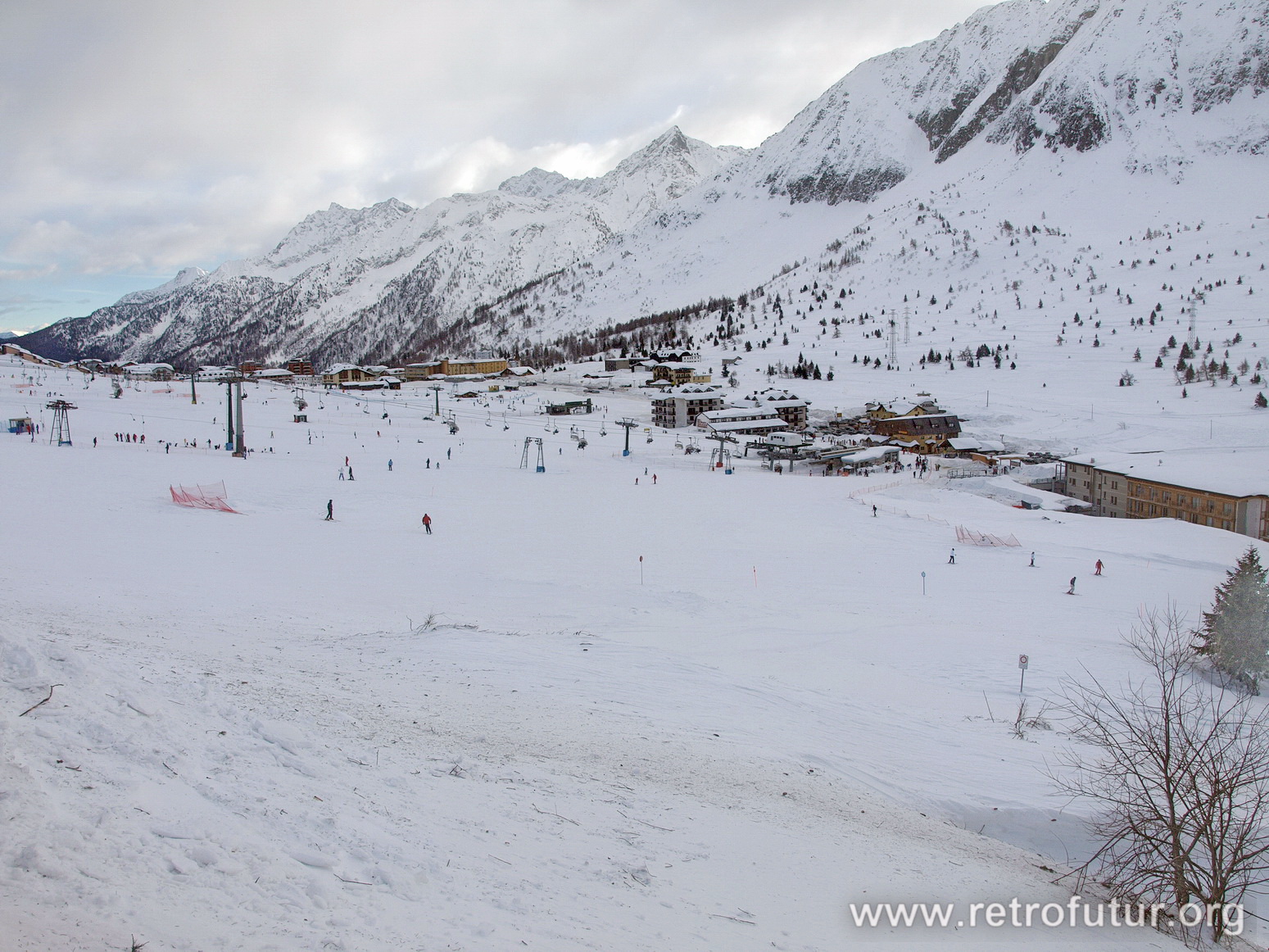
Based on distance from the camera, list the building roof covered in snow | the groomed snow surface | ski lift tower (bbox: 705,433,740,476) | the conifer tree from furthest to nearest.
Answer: ski lift tower (bbox: 705,433,740,476) < the building roof covered in snow < the conifer tree < the groomed snow surface

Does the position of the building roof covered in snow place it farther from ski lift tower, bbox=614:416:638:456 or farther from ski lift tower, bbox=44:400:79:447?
ski lift tower, bbox=44:400:79:447

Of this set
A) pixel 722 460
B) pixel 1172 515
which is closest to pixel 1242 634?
pixel 1172 515

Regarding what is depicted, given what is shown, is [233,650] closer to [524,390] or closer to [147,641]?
[147,641]

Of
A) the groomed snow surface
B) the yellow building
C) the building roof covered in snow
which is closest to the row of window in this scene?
the yellow building

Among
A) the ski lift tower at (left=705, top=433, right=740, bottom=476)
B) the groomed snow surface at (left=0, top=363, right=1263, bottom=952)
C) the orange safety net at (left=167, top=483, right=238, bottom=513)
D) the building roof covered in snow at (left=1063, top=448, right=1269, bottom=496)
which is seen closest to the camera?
the groomed snow surface at (left=0, top=363, right=1263, bottom=952)

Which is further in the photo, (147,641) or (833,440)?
(833,440)

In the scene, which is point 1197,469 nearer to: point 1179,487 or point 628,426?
point 1179,487

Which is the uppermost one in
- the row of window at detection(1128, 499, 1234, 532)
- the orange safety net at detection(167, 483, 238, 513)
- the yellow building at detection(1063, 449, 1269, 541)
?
the orange safety net at detection(167, 483, 238, 513)

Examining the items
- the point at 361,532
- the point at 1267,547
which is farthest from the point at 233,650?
the point at 1267,547
